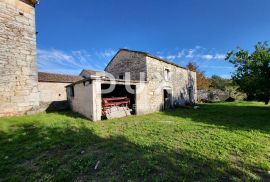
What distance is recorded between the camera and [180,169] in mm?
3729

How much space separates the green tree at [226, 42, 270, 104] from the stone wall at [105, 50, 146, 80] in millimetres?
7011

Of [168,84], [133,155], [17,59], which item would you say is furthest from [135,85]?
[133,155]

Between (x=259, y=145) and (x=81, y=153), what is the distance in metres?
5.44

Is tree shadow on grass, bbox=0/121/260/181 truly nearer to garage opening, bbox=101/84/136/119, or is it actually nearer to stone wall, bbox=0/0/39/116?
stone wall, bbox=0/0/39/116

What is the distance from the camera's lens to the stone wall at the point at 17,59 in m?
8.94

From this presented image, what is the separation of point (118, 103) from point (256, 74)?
29.7ft

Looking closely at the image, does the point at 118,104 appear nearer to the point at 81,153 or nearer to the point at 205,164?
the point at 81,153

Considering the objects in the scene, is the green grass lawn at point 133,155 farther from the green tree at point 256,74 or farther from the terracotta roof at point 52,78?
the terracotta roof at point 52,78

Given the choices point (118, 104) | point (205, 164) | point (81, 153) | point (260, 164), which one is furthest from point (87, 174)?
point (118, 104)

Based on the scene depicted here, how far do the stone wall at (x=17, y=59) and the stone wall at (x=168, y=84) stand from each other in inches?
307

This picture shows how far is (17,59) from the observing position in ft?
31.0

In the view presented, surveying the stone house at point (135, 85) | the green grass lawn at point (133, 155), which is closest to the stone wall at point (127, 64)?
the stone house at point (135, 85)

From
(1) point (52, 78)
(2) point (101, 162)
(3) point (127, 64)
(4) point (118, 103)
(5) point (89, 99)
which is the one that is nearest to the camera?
(2) point (101, 162)

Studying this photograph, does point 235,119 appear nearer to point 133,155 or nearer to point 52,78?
point 133,155
